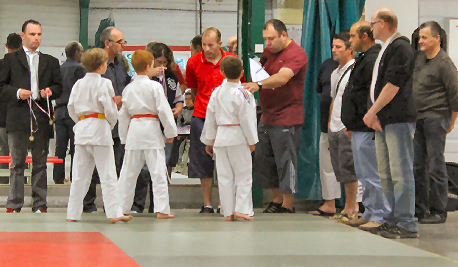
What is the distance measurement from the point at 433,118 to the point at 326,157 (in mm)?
1014

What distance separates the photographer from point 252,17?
209 inches

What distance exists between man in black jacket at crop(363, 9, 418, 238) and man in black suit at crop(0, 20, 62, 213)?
9.70ft

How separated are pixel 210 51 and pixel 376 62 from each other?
5.40 feet

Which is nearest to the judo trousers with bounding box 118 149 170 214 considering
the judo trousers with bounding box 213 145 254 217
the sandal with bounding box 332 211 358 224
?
the judo trousers with bounding box 213 145 254 217

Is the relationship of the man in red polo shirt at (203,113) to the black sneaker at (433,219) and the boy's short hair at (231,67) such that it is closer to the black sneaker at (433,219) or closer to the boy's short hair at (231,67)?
the boy's short hair at (231,67)

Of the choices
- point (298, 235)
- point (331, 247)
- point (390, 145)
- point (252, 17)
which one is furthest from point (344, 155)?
point (252, 17)

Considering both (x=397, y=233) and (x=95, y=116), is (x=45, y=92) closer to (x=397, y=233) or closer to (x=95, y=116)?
(x=95, y=116)

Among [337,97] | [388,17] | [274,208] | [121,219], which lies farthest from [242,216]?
[388,17]

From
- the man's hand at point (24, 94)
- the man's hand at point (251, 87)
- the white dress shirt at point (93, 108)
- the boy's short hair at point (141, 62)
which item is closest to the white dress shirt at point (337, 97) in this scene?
the man's hand at point (251, 87)

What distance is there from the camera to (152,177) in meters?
4.20

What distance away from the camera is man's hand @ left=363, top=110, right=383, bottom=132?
345 cm

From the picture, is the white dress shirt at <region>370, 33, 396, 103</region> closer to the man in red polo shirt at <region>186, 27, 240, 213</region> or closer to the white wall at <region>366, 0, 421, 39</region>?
the man in red polo shirt at <region>186, 27, 240, 213</region>

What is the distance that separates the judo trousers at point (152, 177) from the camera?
4191mm

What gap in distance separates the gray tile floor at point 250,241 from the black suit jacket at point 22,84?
0.85 m
